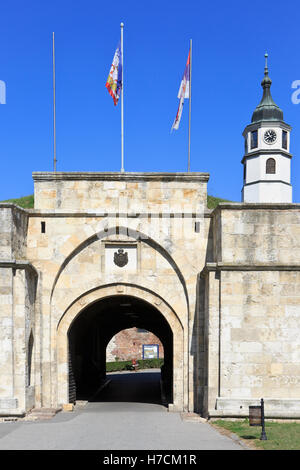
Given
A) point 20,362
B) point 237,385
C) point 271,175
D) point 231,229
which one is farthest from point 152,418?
point 271,175

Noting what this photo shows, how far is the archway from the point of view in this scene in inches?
675

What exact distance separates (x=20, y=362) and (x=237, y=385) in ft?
19.1

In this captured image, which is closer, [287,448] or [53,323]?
[287,448]

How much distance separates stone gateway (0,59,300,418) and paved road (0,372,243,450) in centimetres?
111

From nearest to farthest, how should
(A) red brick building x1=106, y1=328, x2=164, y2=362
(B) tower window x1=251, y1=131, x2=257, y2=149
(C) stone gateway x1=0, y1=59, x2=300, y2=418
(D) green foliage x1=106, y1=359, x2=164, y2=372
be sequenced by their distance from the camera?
(C) stone gateway x1=0, y1=59, x2=300, y2=418 → (D) green foliage x1=106, y1=359, x2=164, y2=372 → (A) red brick building x1=106, y1=328, x2=164, y2=362 → (B) tower window x1=251, y1=131, x2=257, y2=149

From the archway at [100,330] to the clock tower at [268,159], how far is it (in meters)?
34.7

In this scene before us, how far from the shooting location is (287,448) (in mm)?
10805

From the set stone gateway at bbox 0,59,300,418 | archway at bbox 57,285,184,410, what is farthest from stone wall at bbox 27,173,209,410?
archway at bbox 57,285,184,410

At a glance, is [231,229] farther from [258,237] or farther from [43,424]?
[43,424]

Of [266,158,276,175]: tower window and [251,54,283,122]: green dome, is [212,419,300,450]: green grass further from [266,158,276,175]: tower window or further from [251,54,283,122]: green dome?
[251,54,283,122]: green dome

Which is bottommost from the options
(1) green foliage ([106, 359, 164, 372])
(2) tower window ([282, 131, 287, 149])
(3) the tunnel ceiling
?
(1) green foliage ([106, 359, 164, 372])

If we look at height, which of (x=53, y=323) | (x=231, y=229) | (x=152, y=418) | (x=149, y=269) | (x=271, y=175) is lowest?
(x=152, y=418)

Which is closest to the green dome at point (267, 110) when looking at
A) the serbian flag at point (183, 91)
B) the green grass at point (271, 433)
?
the serbian flag at point (183, 91)

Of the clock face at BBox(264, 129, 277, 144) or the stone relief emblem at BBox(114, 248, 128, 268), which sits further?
the clock face at BBox(264, 129, 277, 144)
